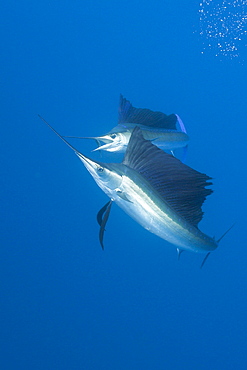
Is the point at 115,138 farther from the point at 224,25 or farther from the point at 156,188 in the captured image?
the point at 224,25

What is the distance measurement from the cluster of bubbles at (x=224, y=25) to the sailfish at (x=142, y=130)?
268cm

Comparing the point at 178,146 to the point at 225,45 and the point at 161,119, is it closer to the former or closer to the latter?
the point at 161,119

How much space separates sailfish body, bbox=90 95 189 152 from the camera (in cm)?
231

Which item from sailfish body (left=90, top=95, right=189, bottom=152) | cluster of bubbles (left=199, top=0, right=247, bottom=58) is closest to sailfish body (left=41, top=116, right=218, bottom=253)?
sailfish body (left=90, top=95, right=189, bottom=152)

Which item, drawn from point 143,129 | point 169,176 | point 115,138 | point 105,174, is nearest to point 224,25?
point 143,129

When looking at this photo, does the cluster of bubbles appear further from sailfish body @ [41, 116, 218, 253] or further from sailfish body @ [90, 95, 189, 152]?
sailfish body @ [41, 116, 218, 253]

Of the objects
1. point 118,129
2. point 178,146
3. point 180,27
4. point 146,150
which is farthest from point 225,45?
point 146,150

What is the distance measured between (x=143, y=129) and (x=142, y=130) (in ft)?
0.04

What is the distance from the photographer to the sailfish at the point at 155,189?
4.83ft

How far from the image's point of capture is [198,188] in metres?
1.48

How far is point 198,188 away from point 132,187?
1.04 feet

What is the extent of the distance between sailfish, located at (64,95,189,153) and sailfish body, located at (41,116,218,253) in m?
0.79

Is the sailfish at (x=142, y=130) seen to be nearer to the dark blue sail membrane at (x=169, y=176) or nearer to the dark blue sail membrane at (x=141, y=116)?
the dark blue sail membrane at (x=141, y=116)

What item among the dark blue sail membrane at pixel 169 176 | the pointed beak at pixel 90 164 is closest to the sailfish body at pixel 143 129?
the dark blue sail membrane at pixel 169 176
